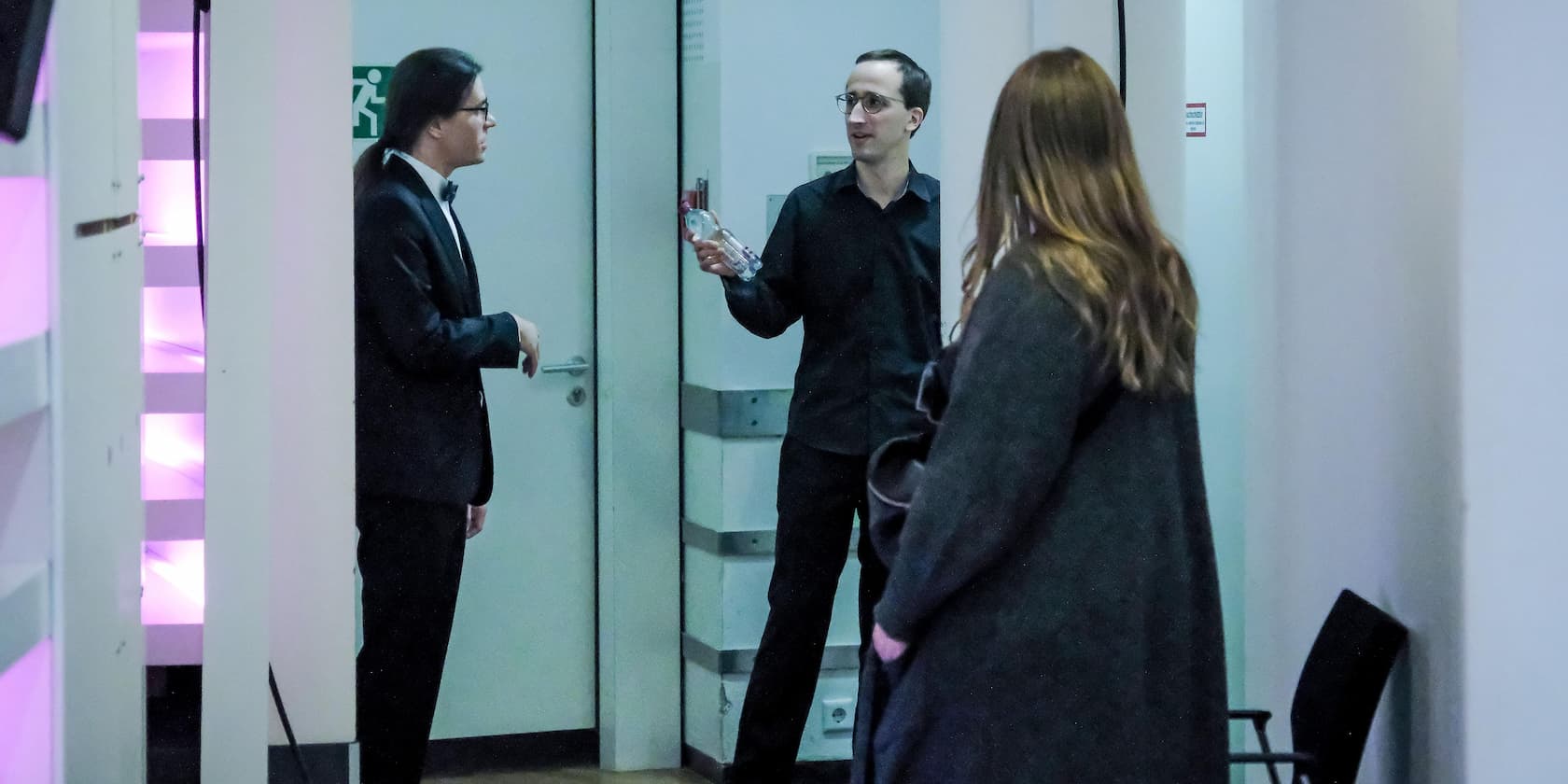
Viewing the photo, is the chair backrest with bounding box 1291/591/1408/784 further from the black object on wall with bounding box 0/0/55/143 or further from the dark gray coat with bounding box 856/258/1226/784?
the black object on wall with bounding box 0/0/55/143

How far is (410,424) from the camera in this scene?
127 inches

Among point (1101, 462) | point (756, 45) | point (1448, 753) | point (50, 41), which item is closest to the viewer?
point (50, 41)

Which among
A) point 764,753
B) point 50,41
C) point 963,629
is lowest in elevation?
→ point 764,753

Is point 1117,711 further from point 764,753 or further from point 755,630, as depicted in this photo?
point 755,630

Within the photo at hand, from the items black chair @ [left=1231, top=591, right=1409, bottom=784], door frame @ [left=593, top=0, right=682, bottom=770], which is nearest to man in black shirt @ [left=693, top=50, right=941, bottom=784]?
door frame @ [left=593, top=0, right=682, bottom=770]

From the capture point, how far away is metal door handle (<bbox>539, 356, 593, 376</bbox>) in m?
4.22

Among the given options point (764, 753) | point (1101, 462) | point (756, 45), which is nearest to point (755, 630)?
point (764, 753)

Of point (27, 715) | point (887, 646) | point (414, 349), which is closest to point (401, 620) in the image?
point (414, 349)

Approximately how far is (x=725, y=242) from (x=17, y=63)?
2554 millimetres

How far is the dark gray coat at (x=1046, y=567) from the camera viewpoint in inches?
78.5

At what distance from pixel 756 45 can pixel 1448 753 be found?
2.28 meters

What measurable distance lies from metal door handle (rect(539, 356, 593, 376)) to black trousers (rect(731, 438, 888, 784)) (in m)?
0.69

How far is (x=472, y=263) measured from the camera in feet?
11.2

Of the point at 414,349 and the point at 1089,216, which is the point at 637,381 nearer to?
the point at 414,349
